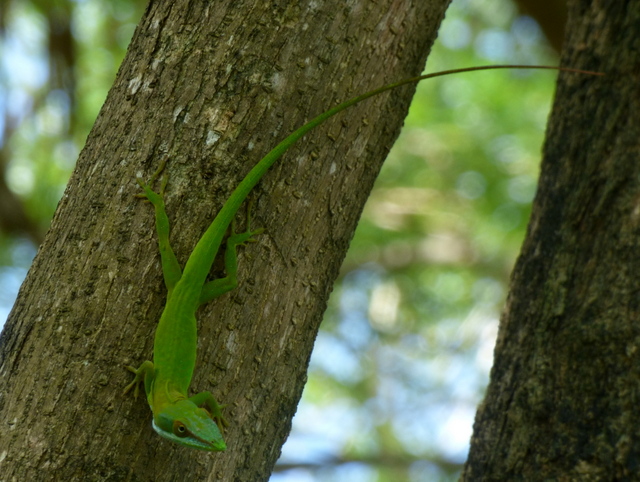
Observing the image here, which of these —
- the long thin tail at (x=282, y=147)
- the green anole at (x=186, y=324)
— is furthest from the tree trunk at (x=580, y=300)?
the green anole at (x=186, y=324)

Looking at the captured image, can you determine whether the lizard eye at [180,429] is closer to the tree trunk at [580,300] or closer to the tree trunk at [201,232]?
the tree trunk at [201,232]

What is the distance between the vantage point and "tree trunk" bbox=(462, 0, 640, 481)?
256 centimetres

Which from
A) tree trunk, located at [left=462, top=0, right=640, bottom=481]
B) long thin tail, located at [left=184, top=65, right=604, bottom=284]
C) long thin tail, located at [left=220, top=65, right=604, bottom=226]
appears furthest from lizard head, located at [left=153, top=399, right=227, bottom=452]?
tree trunk, located at [left=462, top=0, right=640, bottom=481]

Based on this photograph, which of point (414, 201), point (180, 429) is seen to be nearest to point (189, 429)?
point (180, 429)

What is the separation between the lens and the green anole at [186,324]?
2.02 m

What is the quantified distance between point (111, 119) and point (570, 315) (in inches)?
Answer: 76.7

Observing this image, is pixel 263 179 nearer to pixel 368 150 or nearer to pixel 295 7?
pixel 368 150

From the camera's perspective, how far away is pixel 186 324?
2109mm

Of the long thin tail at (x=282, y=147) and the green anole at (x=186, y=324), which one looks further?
the long thin tail at (x=282, y=147)

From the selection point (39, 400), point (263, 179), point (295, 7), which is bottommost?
point (39, 400)

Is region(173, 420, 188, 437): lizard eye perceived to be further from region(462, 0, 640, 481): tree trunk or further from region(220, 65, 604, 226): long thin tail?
region(462, 0, 640, 481): tree trunk

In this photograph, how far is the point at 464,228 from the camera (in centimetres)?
855

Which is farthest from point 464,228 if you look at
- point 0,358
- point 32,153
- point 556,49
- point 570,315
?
point 0,358

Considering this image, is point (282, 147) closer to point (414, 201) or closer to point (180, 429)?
point (180, 429)
